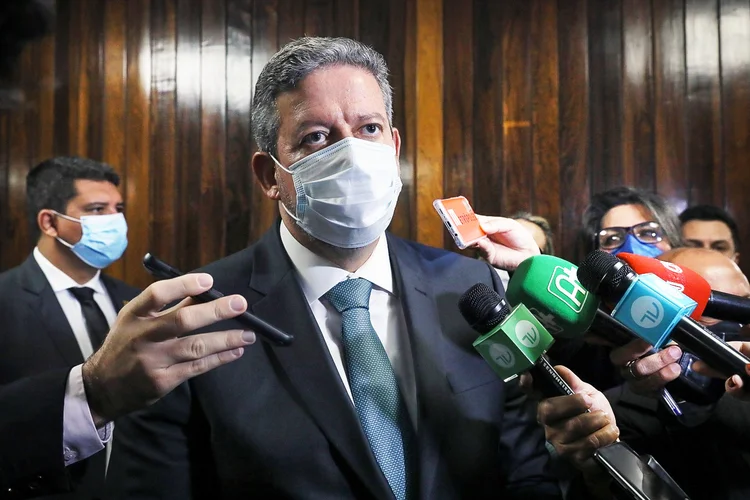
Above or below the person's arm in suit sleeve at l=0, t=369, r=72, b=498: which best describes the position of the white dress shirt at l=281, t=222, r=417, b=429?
above

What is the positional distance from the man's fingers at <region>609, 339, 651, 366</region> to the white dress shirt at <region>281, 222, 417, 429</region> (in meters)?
0.37

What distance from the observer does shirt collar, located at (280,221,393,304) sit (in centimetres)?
127

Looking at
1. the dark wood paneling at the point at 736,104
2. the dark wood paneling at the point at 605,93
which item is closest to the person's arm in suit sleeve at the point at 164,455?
the dark wood paneling at the point at 605,93

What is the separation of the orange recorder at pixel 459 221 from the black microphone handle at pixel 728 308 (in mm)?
442

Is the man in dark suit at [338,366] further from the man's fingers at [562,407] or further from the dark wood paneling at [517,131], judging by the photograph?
the dark wood paneling at [517,131]

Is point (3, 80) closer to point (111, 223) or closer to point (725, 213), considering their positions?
point (111, 223)

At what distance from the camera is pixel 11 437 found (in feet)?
3.09

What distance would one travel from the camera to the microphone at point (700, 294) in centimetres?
90

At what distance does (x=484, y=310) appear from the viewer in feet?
3.00

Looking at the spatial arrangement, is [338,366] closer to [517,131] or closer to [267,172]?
[267,172]

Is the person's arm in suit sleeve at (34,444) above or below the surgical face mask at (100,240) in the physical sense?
below

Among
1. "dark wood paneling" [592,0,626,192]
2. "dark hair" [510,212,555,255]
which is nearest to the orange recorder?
"dark hair" [510,212,555,255]

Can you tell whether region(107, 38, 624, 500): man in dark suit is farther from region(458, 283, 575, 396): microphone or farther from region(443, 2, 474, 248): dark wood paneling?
region(443, 2, 474, 248): dark wood paneling

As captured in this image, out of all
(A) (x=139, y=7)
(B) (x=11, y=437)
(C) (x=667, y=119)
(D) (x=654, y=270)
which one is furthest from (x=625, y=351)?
(A) (x=139, y=7)
